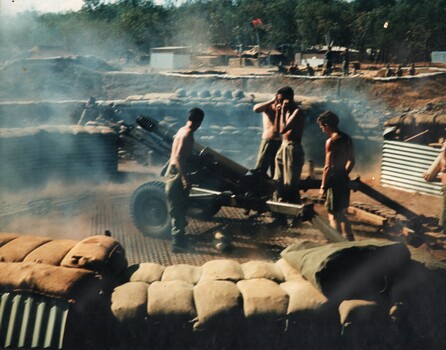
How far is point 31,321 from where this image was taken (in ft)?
11.8

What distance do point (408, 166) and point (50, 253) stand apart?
24.5 feet

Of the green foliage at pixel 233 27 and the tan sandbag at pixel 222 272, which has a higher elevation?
the green foliage at pixel 233 27

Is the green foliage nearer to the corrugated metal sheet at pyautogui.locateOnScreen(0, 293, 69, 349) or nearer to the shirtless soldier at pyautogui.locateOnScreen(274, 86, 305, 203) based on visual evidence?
the shirtless soldier at pyautogui.locateOnScreen(274, 86, 305, 203)

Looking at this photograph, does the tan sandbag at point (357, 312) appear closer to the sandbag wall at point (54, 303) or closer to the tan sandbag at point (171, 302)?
the tan sandbag at point (171, 302)

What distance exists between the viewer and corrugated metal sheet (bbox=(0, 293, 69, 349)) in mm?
3535

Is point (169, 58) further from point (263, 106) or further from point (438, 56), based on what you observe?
point (263, 106)

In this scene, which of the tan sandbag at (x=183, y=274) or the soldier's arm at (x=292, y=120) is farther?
the soldier's arm at (x=292, y=120)

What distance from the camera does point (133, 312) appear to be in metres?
3.59

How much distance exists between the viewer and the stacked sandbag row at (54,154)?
358 inches

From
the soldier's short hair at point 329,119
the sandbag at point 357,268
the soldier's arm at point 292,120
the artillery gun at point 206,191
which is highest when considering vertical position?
the soldier's short hair at point 329,119

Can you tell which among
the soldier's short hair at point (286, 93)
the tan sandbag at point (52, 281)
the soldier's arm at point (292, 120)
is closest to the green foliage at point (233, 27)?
the soldier's short hair at point (286, 93)

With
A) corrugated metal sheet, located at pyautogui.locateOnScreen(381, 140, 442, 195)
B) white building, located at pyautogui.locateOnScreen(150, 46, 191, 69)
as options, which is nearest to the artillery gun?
corrugated metal sheet, located at pyautogui.locateOnScreen(381, 140, 442, 195)

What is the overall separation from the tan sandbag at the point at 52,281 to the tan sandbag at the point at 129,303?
148 mm

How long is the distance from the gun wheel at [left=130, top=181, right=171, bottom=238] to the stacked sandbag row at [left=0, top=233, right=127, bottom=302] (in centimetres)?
261
